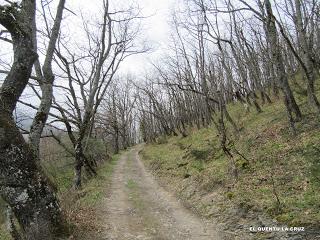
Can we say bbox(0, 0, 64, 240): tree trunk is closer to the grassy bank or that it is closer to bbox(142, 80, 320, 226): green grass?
the grassy bank

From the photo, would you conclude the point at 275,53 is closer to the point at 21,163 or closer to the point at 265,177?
the point at 265,177

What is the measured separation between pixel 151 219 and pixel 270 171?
3783mm

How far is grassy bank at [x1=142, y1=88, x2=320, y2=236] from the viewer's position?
25.7ft

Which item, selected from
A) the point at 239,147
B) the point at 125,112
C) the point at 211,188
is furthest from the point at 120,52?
the point at 125,112

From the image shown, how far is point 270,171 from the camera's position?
10406 millimetres

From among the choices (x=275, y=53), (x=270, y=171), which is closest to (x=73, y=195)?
(x=270, y=171)

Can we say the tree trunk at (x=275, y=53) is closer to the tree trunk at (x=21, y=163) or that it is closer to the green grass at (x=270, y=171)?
the green grass at (x=270, y=171)

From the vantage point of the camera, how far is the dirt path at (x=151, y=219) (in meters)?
8.05

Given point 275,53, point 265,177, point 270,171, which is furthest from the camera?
point 275,53

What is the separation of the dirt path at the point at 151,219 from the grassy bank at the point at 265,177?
0.63m

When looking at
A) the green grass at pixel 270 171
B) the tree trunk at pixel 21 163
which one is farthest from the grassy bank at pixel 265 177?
the tree trunk at pixel 21 163

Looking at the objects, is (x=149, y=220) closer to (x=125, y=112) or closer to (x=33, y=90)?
(x=33, y=90)

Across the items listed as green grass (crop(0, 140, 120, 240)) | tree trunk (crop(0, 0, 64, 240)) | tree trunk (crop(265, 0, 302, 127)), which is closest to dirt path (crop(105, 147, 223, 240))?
green grass (crop(0, 140, 120, 240))

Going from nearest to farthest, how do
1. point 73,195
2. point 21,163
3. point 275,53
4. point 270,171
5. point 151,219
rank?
point 21,163 < point 151,219 < point 270,171 < point 73,195 < point 275,53
